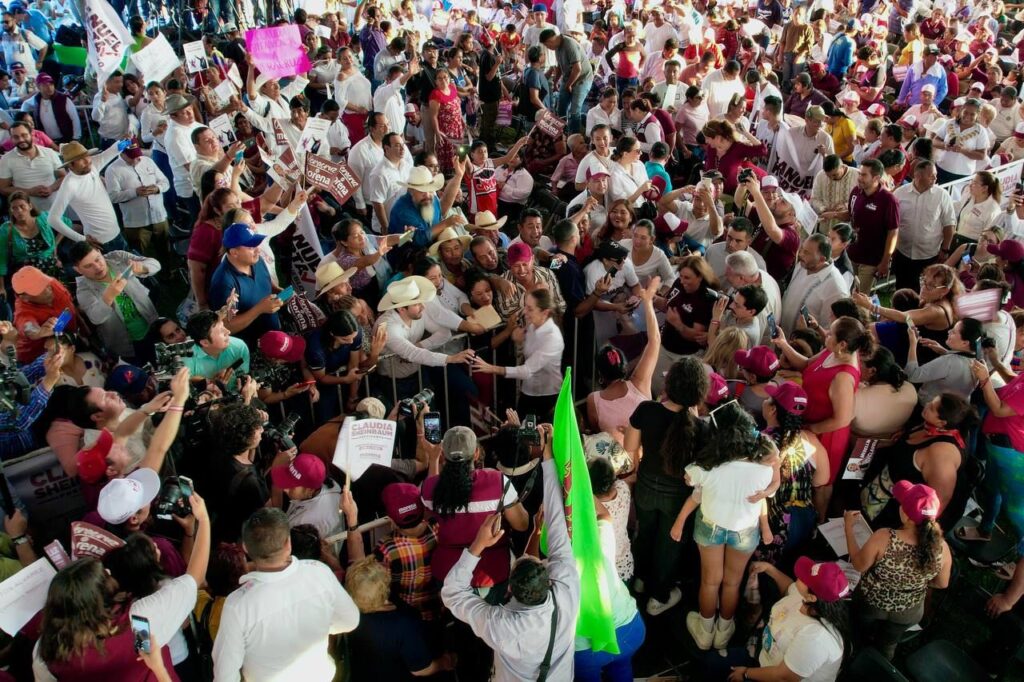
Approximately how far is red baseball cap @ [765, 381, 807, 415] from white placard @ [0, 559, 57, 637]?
11.3 ft

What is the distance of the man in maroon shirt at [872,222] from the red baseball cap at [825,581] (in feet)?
14.0

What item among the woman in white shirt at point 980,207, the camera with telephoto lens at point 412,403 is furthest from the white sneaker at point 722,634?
the woman in white shirt at point 980,207

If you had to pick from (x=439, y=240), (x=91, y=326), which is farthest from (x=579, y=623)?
(x=91, y=326)

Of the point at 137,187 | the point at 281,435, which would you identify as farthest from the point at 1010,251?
the point at 137,187

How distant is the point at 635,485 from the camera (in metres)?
4.46

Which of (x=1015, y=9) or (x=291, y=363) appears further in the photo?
(x=1015, y=9)

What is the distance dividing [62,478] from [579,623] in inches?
113

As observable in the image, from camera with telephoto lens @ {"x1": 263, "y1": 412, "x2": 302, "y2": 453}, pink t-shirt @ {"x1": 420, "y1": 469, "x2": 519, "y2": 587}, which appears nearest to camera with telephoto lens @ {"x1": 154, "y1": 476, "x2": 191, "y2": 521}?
camera with telephoto lens @ {"x1": 263, "y1": 412, "x2": 302, "y2": 453}

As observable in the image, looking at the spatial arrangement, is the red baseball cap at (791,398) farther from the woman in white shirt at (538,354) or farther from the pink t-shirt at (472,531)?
the pink t-shirt at (472,531)

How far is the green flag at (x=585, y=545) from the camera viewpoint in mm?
3512

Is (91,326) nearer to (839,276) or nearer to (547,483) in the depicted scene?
(547,483)

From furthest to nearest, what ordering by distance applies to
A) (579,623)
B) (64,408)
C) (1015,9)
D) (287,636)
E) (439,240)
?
Result: (1015,9) → (439,240) → (64,408) → (579,623) → (287,636)

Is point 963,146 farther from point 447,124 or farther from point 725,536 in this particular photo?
point 725,536

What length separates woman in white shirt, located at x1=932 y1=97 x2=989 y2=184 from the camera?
28.3ft
